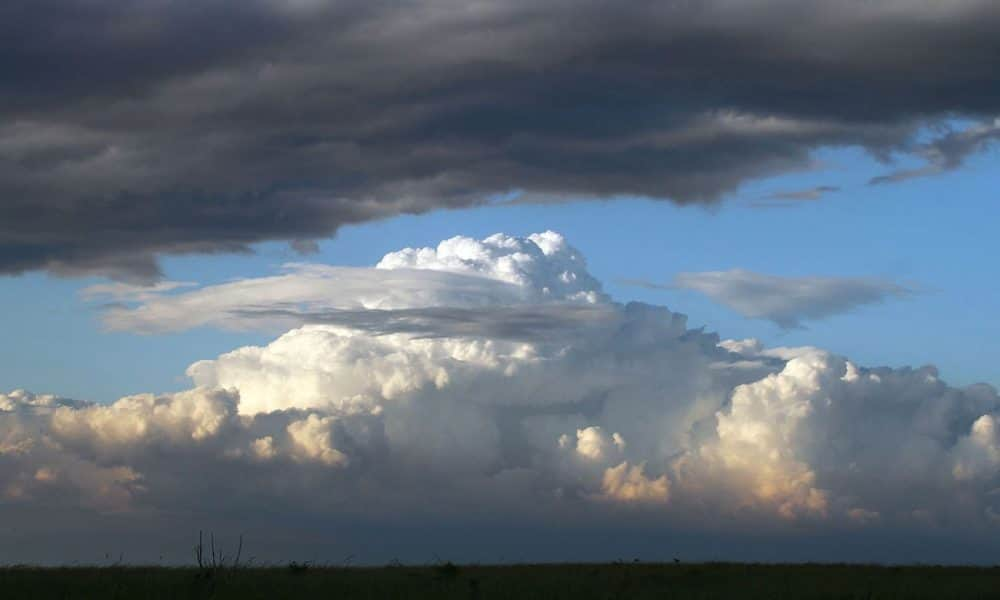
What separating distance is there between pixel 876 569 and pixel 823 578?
30.0 feet

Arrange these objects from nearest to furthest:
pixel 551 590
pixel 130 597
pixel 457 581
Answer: pixel 130 597
pixel 551 590
pixel 457 581

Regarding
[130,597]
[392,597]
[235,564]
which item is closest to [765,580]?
[392,597]

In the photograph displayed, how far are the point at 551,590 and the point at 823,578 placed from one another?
61.1 ft

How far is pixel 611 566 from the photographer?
86.2 meters

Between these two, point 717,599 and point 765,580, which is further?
point 765,580

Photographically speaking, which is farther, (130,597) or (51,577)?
(51,577)

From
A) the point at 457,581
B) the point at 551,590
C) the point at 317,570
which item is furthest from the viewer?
the point at 317,570

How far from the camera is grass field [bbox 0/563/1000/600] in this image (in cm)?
6725

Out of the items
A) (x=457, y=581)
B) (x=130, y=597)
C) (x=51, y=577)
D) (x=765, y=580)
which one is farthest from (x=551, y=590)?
(x=51, y=577)

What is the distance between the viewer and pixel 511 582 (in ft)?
242

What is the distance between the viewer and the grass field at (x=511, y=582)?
67.2 meters

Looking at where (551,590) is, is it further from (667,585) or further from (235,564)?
(235,564)

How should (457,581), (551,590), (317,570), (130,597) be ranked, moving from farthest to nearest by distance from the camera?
(317,570)
(457,581)
(551,590)
(130,597)

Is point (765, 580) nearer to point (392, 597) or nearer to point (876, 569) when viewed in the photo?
point (876, 569)
